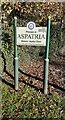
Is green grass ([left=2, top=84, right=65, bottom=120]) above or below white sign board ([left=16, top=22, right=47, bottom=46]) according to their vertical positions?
below

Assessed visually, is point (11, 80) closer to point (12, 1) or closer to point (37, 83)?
point (37, 83)

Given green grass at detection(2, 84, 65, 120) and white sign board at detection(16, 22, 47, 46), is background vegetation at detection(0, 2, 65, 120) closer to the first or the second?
green grass at detection(2, 84, 65, 120)

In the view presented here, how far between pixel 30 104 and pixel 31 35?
3.29ft

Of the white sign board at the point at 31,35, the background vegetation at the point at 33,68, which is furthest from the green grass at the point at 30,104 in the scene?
the white sign board at the point at 31,35

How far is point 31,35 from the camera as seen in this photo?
4.00 metres

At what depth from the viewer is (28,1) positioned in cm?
490

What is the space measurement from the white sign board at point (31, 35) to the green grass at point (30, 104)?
0.85m

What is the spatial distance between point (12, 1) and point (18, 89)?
1557 millimetres

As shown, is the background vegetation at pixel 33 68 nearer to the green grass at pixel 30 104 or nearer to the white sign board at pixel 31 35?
the green grass at pixel 30 104

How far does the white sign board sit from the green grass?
845mm

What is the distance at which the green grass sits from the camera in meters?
3.93

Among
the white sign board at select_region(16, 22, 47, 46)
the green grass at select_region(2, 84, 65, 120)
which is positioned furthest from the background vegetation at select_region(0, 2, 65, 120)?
the white sign board at select_region(16, 22, 47, 46)

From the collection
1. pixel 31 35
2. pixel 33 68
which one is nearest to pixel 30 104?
pixel 31 35

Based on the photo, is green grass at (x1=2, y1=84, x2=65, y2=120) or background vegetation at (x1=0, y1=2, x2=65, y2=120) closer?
green grass at (x1=2, y1=84, x2=65, y2=120)
